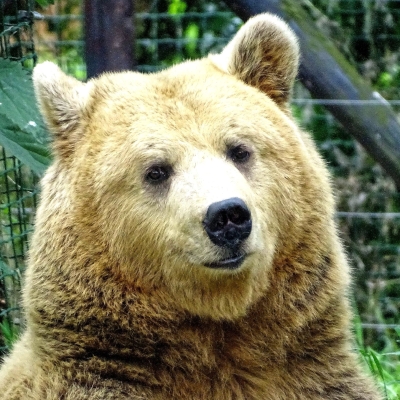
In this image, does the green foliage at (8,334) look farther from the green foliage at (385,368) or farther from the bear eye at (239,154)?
the bear eye at (239,154)

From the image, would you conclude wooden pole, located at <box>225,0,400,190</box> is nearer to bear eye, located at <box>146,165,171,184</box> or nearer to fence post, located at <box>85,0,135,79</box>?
fence post, located at <box>85,0,135,79</box>

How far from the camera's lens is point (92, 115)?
4.34 metres

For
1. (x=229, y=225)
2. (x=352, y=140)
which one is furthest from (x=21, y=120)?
(x=352, y=140)

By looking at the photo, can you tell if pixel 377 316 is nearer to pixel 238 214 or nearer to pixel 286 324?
pixel 286 324

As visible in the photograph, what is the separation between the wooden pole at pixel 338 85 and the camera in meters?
5.77

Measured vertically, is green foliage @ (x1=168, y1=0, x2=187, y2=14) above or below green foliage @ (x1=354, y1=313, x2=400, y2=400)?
above

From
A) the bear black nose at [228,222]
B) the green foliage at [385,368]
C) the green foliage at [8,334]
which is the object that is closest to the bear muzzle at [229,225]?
the bear black nose at [228,222]

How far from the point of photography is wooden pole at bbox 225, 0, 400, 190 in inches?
227

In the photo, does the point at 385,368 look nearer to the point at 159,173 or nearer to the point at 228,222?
the point at 159,173

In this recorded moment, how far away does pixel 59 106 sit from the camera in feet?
14.3

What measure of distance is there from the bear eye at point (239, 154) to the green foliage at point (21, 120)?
1.00 m

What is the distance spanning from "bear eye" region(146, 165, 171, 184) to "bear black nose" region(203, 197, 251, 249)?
438 millimetres

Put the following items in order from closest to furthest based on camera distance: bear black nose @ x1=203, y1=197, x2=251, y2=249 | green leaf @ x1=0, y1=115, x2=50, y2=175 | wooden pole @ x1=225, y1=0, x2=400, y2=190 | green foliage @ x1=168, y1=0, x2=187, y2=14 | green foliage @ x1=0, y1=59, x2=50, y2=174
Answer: bear black nose @ x1=203, y1=197, x2=251, y2=249 < green foliage @ x1=0, y1=59, x2=50, y2=174 < green leaf @ x1=0, y1=115, x2=50, y2=175 < wooden pole @ x1=225, y1=0, x2=400, y2=190 < green foliage @ x1=168, y1=0, x2=187, y2=14

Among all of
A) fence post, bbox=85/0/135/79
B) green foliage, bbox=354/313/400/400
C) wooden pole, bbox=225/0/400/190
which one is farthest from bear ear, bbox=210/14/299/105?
green foliage, bbox=354/313/400/400
